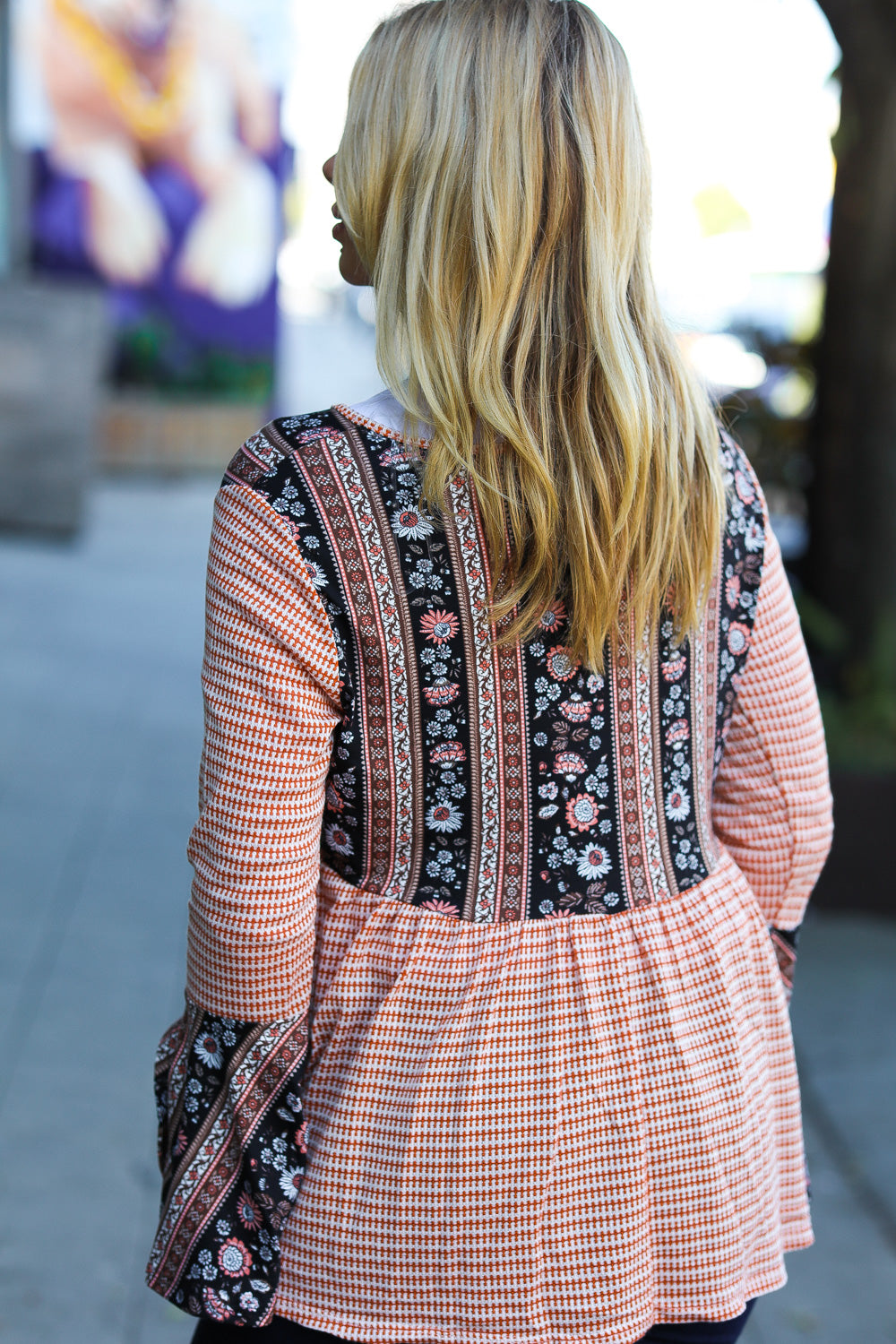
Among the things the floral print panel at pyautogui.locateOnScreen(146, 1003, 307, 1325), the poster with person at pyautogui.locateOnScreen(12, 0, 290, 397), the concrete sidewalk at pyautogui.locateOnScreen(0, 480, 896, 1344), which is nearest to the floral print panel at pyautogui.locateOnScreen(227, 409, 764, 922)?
the floral print panel at pyautogui.locateOnScreen(146, 1003, 307, 1325)

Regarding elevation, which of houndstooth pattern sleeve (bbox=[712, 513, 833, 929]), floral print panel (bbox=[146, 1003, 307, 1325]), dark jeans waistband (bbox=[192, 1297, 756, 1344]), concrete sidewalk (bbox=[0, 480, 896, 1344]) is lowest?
concrete sidewalk (bbox=[0, 480, 896, 1344])

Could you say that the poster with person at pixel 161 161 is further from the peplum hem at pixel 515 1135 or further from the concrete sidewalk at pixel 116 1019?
the peplum hem at pixel 515 1135

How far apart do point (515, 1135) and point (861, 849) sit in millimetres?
3403

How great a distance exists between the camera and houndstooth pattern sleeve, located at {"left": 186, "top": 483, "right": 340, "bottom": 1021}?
1.33 meters

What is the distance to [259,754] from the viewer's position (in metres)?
1.34

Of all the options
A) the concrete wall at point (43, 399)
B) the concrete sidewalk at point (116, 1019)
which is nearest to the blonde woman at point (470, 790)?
the concrete sidewalk at point (116, 1019)

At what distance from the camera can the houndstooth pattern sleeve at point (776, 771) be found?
161 centimetres

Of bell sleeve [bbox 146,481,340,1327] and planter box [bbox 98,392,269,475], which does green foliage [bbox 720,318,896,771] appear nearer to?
bell sleeve [bbox 146,481,340,1327]

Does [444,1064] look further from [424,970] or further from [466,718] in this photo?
[466,718]

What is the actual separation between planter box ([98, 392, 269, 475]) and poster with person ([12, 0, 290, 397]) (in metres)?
0.24

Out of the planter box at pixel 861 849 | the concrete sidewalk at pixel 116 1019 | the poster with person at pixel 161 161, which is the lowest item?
the concrete sidewalk at pixel 116 1019

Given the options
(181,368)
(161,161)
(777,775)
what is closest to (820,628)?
(777,775)

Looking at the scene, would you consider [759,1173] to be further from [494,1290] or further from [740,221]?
[740,221]

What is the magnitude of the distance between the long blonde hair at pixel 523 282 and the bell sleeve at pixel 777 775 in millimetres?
275
